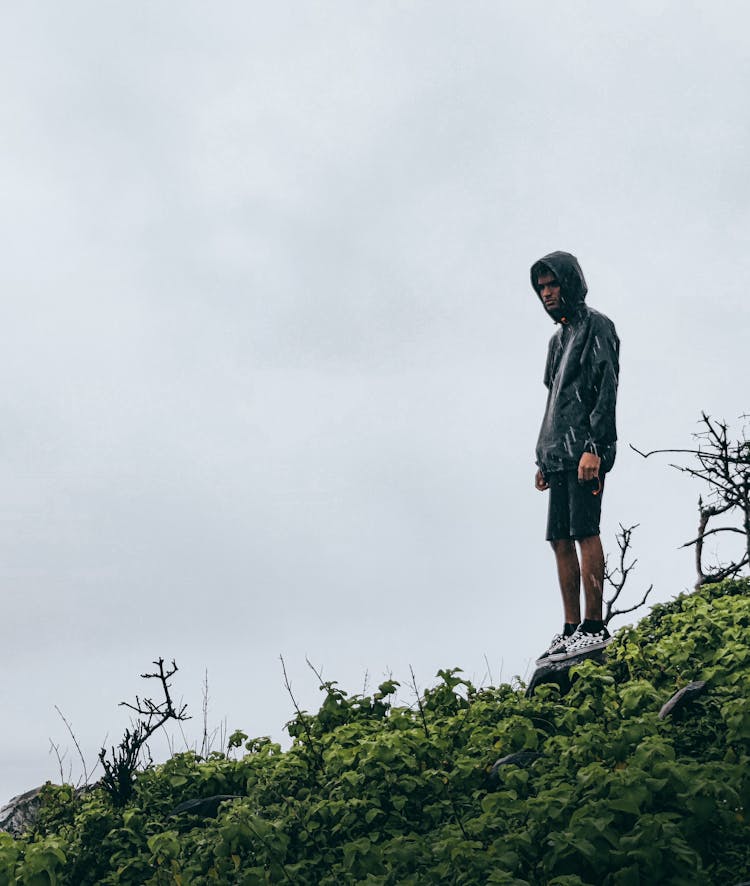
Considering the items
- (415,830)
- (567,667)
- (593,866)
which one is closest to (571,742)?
(415,830)

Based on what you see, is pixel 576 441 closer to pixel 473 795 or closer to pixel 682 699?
pixel 682 699

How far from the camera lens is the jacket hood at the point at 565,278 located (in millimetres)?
9453

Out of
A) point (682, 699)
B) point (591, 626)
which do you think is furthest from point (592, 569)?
point (682, 699)

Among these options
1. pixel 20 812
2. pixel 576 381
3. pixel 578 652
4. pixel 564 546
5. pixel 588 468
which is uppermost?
pixel 576 381

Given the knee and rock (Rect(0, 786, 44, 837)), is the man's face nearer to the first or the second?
the knee

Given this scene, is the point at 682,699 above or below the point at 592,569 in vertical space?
below

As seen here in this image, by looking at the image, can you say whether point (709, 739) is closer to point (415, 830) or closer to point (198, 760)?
point (415, 830)

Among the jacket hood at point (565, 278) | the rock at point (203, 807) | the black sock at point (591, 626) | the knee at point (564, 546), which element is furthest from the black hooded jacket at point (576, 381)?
the rock at point (203, 807)

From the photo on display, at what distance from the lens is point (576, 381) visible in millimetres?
9391

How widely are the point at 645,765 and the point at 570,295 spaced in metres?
5.24

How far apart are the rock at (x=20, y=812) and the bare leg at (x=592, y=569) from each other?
16.5 feet

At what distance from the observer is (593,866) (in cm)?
475

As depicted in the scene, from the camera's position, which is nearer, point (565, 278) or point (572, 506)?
point (572, 506)

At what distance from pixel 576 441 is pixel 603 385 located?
55 cm
